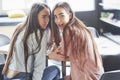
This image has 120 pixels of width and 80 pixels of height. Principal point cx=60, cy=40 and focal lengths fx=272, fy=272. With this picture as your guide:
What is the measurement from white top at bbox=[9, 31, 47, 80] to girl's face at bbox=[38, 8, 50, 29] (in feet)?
0.36

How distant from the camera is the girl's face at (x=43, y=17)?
2213mm

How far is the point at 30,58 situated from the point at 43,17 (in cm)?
35

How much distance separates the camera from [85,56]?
2121 millimetres

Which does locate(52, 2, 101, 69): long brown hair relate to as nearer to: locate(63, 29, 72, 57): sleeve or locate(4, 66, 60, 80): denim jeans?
locate(63, 29, 72, 57): sleeve

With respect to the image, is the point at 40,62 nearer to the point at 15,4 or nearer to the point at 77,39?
the point at 77,39

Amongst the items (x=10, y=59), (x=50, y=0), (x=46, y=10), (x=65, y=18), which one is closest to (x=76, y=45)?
(x=65, y=18)

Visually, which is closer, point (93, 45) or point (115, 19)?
point (93, 45)

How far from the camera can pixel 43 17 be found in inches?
87.7

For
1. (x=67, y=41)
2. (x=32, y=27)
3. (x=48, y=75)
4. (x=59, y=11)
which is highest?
(x=59, y=11)

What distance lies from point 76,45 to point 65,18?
25 centimetres

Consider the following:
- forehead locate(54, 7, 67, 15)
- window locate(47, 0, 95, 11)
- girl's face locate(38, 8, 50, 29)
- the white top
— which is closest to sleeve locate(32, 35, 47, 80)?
the white top

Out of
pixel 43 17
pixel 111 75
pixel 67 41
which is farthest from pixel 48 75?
pixel 111 75

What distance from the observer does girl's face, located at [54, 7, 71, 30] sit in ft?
7.24

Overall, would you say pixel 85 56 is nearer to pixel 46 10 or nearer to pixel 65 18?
pixel 65 18
